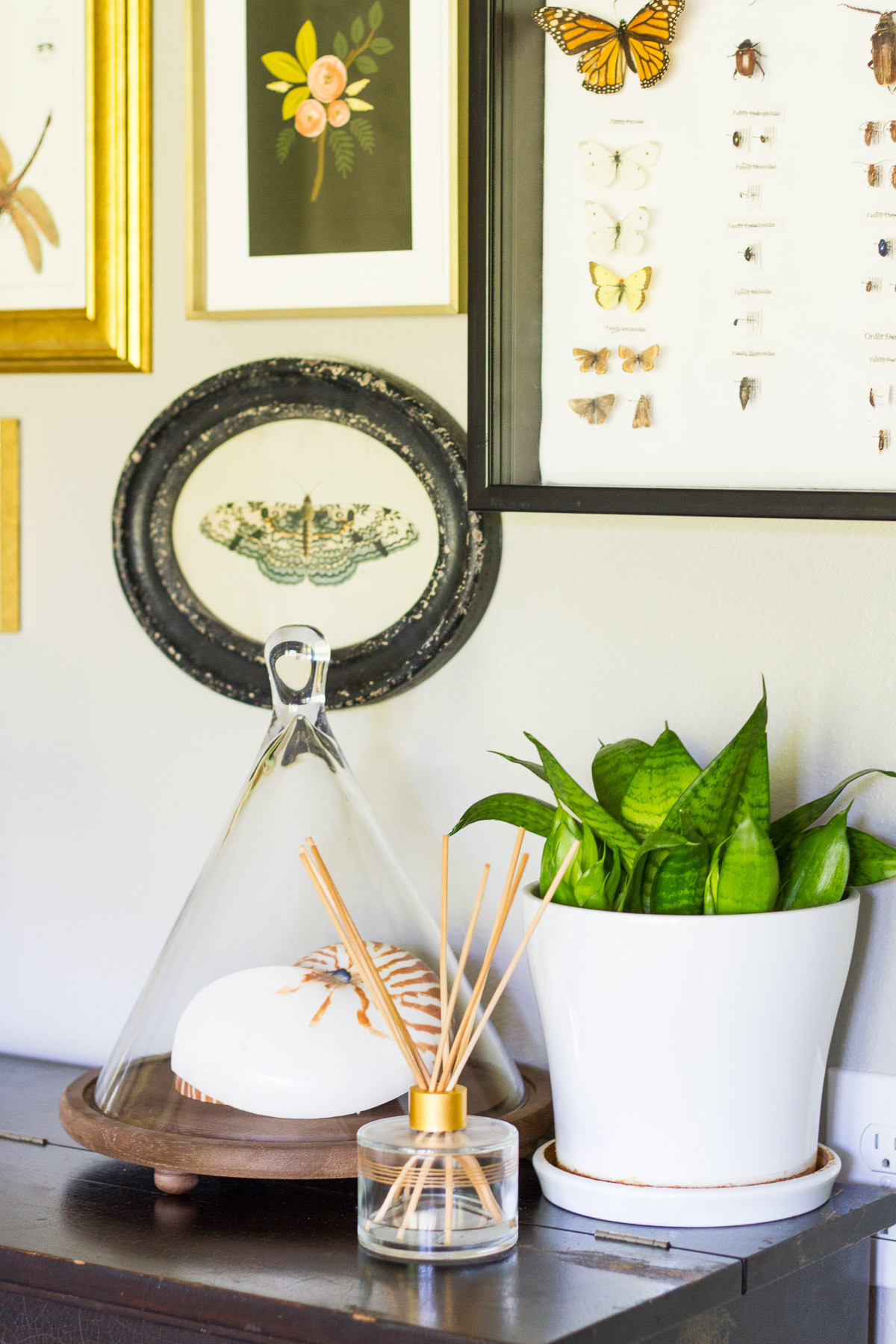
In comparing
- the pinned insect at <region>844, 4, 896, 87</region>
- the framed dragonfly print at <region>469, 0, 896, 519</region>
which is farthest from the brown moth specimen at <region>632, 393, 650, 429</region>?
the pinned insect at <region>844, 4, 896, 87</region>

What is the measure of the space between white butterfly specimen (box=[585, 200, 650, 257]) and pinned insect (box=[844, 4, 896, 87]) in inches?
6.1

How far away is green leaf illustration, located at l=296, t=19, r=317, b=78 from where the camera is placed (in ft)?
3.47

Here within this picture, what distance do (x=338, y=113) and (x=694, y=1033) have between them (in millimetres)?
669

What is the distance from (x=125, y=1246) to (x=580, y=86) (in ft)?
2.43

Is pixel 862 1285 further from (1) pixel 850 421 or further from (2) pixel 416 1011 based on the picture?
(1) pixel 850 421

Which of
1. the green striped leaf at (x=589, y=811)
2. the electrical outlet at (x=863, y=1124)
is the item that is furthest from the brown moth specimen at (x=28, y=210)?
the electrical outlet at (x=863, y=1124)

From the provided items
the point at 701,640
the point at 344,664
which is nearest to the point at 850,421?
the point at 701,640

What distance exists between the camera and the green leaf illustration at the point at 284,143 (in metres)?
1.07

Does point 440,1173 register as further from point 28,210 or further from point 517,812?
point 28,210

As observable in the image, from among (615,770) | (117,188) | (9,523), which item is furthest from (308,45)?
(615,770)

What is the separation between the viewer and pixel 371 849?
37.0 inches

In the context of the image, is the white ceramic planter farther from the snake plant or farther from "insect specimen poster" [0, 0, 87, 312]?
"insect specimen poster" [0, 0, 87, 312]

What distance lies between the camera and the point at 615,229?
96 centimetres

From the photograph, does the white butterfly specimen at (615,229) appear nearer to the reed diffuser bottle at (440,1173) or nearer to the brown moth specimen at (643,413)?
the brown moth specimen at (643,413)
